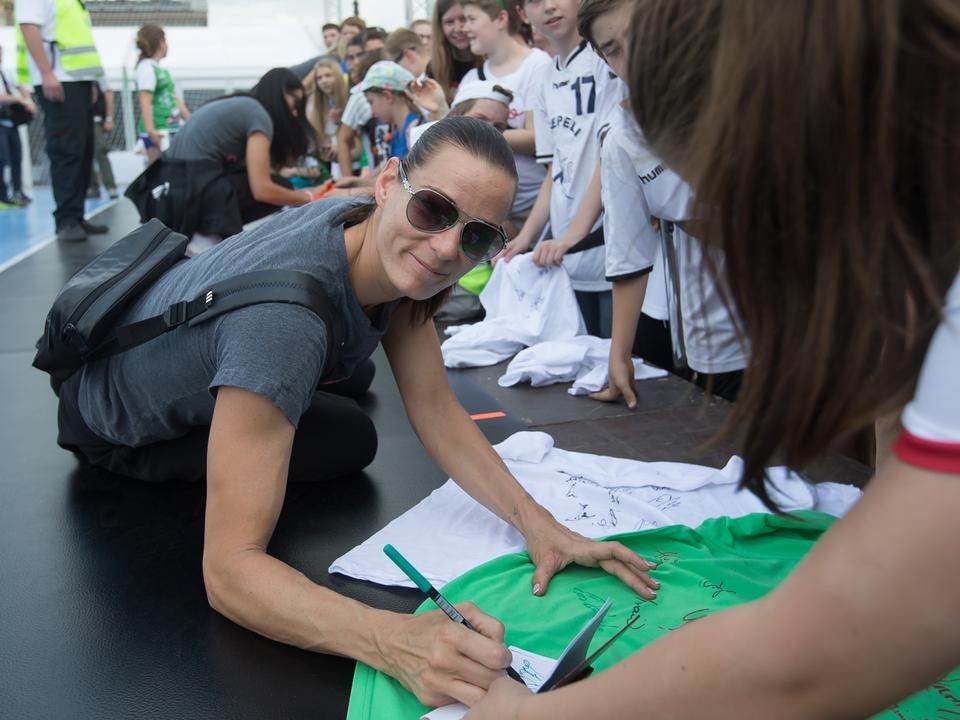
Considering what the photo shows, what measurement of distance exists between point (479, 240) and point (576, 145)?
2110mm

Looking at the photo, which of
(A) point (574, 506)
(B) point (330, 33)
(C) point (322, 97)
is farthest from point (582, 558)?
(B) point (330, 33)

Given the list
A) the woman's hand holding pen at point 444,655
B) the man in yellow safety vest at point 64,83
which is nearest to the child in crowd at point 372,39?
the man in yellow safety vest at point 64,83

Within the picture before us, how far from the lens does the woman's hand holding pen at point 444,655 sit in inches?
48.5

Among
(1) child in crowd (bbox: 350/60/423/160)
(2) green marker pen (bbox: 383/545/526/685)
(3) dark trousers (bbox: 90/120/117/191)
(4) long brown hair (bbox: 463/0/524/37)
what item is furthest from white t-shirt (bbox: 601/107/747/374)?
(3) dark trousers (bbox: 90/120/117/191)

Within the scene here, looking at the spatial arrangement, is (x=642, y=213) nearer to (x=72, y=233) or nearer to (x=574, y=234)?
(x=574, y=234)

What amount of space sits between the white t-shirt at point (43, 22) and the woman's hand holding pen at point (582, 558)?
21.0 feet

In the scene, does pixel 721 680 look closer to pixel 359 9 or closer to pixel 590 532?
pixel 590 532

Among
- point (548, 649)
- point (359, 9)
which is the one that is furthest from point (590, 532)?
point (359, 9)

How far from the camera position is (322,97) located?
7.89 meters

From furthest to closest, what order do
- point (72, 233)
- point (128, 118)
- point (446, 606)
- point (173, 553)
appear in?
point (128, 118)
point (72, 233)
point (173, 553)
point (446, 606)

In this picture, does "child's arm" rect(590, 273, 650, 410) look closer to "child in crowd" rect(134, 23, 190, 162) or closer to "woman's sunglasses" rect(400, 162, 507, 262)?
"woman's sunglasses" rect(400, 162, 507, 262)

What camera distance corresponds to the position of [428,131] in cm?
180

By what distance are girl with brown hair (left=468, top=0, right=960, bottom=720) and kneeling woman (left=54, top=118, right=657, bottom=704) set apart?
617mm

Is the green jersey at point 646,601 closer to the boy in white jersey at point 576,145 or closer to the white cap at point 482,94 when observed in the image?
the boy in white jersey at point 576,145
